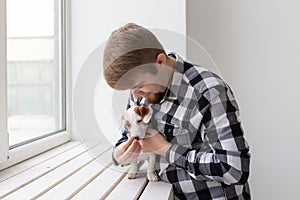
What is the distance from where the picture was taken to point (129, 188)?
2.74 feet

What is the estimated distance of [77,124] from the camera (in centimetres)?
135

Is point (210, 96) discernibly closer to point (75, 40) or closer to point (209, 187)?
point (209, 187)

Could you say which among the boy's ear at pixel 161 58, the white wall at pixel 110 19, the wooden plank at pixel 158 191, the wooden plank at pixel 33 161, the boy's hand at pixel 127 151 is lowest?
the wooden plank at pixel 33 161

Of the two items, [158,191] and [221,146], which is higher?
[221,146]

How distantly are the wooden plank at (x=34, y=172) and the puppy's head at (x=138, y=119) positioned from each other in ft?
0.91

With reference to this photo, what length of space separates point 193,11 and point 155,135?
841 millimetres

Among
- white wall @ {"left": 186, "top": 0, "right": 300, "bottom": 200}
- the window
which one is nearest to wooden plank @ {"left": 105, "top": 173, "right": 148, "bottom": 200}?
the window

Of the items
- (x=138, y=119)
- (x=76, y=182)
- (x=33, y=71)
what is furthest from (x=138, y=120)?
(x=33, y=71)

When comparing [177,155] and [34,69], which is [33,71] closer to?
[34,69]

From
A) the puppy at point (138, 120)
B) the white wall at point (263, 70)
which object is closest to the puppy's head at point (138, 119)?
the puppy at point (138, 120)

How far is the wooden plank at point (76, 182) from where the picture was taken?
2.51 feet

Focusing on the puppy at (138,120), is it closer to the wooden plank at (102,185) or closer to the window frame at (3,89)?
the wooden plank at (102,185)

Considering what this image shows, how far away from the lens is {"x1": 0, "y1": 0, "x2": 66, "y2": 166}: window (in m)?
1.06

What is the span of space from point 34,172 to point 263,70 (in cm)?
101
